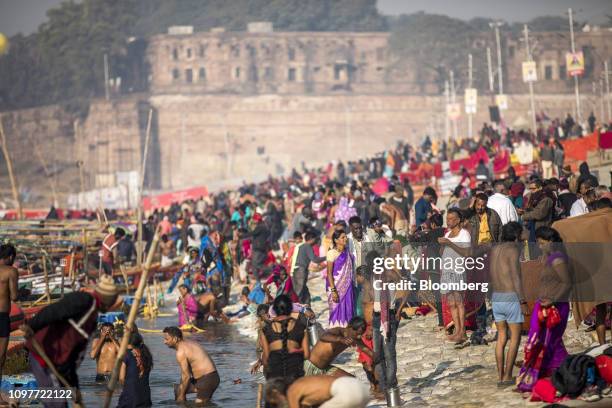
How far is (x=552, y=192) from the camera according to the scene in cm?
1548

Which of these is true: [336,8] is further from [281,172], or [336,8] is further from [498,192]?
[498,192]

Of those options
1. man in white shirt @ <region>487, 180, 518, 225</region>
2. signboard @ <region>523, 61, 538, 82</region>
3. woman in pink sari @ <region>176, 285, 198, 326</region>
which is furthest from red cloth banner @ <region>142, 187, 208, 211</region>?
man in white shirt @ <region>487, 180, 518, 225</region>

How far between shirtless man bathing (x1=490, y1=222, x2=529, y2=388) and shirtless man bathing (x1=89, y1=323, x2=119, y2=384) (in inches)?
153

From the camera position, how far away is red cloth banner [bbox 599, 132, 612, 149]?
28.1 metres

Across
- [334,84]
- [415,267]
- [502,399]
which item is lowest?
[502,399]

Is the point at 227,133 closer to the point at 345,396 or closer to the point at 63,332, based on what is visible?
the point at 63,332

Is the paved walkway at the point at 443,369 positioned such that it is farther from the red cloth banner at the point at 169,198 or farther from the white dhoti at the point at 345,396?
the red cloth banner at the point at 169,198

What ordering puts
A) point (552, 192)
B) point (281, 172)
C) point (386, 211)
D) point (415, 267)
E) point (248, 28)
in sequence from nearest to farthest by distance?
point (415, 267) → point (552, 192) → point (386, 211) → point (281, 172) → point (248, 28)

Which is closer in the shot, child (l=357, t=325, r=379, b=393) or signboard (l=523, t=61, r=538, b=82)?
child (l=357, t=325, r=379, b=393)

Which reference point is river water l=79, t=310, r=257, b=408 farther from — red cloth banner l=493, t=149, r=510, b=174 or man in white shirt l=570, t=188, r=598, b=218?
red cloth banner l=493, t=149, r=510, b=174

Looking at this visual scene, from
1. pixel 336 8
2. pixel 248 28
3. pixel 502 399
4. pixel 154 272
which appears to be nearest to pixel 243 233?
pixel 154 272

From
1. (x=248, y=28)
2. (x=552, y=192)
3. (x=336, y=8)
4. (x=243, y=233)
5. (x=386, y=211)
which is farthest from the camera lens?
(x=336, y=8)

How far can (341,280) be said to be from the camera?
14.4 meters

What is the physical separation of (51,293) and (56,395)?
10.8 m
